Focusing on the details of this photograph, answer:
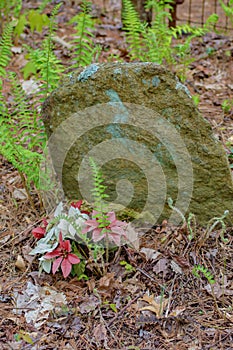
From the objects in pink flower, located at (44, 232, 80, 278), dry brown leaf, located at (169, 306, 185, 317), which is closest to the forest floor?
dry brown leaf, located at (169, 306, 185, 317)

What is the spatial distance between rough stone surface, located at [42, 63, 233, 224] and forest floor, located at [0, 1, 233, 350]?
8.4 inches

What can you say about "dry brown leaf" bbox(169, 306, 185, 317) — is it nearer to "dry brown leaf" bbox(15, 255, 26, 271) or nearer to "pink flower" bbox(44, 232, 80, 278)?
"pink flower" bbox(44, 232, 80, 278)

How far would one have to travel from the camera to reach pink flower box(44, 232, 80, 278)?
2.29 m

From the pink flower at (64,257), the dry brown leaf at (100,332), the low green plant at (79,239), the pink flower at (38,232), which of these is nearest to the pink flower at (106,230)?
the low green plant at (79,239)

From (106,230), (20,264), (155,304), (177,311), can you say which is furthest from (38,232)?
(177,311)

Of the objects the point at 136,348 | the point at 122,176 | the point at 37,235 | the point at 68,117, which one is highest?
the point at 68,117

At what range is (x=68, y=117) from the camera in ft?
8.91

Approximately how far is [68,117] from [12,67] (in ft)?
7.10

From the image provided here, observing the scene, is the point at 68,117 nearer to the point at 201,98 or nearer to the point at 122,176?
the point at 122,176

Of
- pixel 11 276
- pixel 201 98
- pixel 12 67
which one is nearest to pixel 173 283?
pixel 11 276

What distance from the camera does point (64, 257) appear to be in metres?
2.34

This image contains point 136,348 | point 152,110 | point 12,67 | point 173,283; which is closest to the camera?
point 136,348

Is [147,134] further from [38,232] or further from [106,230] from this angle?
[38,232]

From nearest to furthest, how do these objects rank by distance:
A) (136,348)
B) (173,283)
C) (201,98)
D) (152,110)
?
(136,348), (173,283), (152,110), (201,98)
